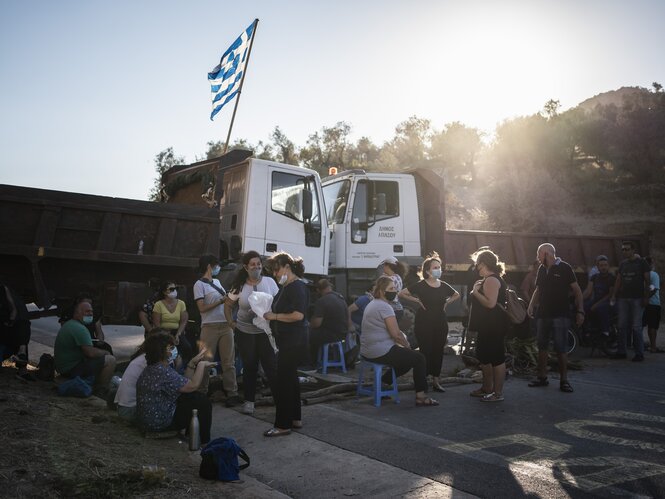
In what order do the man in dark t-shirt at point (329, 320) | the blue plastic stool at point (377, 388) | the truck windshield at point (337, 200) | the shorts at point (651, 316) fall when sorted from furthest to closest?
the shorts at point (651, 316) < the truck windshield at point (337, 200) < the man in dark t-shirt at point (329, 320) < the blue plastic stool at point (377, 388)

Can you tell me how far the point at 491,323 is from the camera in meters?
7.15

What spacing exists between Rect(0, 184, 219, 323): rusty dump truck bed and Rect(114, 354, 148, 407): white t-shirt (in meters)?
2.20

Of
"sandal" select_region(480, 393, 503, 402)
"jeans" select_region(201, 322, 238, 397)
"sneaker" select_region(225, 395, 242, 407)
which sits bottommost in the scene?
"sneaker" select_region(225, 395, 242, 407)

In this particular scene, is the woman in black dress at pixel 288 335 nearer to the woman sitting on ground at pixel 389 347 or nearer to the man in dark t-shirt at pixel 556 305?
the woman sitting on ground at pixel 389 347

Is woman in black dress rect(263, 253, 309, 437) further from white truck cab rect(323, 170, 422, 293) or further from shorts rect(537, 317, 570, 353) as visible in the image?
white truck cab rect(323, 170, 422, 293)

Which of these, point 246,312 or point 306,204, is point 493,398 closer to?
point 246,312

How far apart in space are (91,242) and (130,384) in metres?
2.64

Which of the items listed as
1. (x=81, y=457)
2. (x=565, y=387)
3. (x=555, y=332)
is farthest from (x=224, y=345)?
(x=565, y=387)

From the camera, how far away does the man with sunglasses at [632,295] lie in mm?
10789

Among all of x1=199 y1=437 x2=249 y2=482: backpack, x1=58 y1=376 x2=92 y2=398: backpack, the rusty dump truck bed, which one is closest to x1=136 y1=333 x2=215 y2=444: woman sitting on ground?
x1=199 y1=437 x2=249 y2=482: backpack

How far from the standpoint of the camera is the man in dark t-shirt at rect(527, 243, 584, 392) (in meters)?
7.70

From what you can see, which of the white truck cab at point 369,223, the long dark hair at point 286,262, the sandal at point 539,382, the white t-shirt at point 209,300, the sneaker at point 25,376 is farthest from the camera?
the white truck cab at point 369,223

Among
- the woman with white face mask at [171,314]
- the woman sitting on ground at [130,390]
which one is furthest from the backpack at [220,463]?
the woman with white face mask at [171,314]

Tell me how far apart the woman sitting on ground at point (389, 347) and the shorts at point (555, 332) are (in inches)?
76.1
